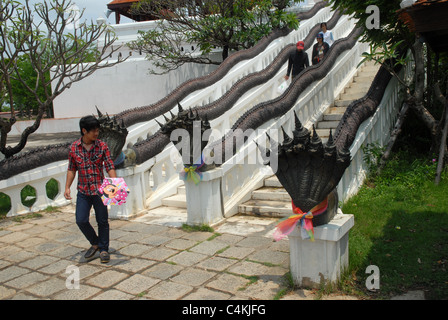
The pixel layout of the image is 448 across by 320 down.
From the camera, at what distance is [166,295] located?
4.20 meters

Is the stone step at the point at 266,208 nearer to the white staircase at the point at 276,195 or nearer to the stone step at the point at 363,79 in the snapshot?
the white staircase at the point at 276,195

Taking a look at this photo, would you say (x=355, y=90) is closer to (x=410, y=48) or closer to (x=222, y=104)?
(x=410, y=48)

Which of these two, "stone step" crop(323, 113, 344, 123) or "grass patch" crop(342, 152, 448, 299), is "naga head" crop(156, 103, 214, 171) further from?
"stone step" crop(323, 113, 344, 123)

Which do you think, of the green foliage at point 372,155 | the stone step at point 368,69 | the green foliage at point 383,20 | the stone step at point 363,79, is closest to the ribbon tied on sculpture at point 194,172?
the green foliage at point 372,155

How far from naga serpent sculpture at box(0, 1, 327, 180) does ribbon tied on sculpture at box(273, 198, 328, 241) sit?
143 inches

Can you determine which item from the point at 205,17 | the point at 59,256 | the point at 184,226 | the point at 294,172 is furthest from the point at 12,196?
the point at 205,17

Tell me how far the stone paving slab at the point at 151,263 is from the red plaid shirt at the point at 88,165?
927 mm

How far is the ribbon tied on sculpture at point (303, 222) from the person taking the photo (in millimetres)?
4055

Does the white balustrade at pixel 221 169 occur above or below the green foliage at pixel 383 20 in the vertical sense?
below

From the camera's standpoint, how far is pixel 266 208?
6.65 meters

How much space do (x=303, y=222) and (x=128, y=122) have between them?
613 centimetres

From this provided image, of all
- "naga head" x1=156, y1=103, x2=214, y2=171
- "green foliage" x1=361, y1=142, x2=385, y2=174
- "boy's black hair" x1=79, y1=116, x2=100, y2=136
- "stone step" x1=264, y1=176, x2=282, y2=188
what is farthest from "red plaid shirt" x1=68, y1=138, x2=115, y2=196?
"green foliage" x1=361, y1=142, x2=385, y2=174

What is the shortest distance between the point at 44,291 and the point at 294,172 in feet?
9.17

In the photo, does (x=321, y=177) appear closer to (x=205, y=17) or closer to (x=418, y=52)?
(x=418, y=52)
